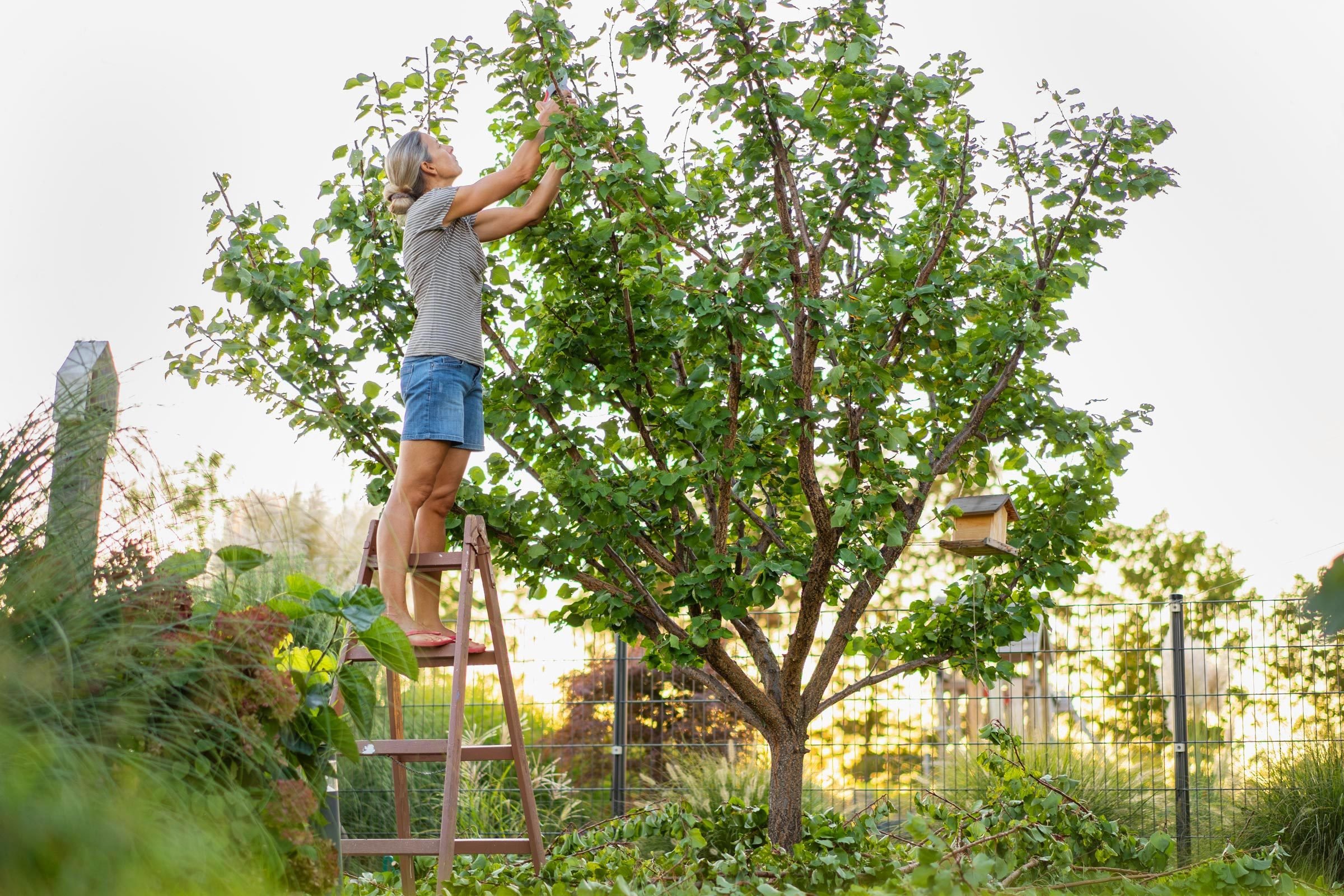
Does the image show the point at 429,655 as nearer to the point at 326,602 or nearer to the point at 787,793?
the point at 326,602

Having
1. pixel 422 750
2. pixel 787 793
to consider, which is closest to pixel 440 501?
pixel 422 750

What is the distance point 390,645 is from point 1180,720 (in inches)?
217

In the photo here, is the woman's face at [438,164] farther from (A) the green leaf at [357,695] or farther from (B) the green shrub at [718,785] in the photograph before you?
(B) the green shrub at [718,785]

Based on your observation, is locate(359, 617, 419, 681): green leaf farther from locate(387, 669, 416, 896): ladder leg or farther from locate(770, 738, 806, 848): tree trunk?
locate(770, 738, 806, 848): tree trunk

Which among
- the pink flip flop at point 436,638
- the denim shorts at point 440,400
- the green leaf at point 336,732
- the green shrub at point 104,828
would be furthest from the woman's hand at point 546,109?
the green shrub at point 104,828

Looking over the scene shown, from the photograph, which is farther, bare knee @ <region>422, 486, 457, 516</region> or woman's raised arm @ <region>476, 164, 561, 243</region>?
woman's raised arm @ <region>476, 164, 561, 243</region>

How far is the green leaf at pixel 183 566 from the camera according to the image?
77.5 inches

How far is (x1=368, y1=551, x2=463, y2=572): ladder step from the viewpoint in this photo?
336 centimetres

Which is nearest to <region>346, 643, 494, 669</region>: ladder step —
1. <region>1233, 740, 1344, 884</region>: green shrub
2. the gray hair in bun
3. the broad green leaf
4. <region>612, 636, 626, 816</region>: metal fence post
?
the broad green leaf

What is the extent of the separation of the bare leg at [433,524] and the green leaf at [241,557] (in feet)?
4.17

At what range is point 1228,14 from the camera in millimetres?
8234

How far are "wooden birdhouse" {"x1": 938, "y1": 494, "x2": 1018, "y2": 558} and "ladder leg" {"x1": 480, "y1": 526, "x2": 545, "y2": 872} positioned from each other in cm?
204

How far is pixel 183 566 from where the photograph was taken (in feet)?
6.54

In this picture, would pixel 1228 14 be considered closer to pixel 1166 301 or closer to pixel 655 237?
pixel 1166 301
